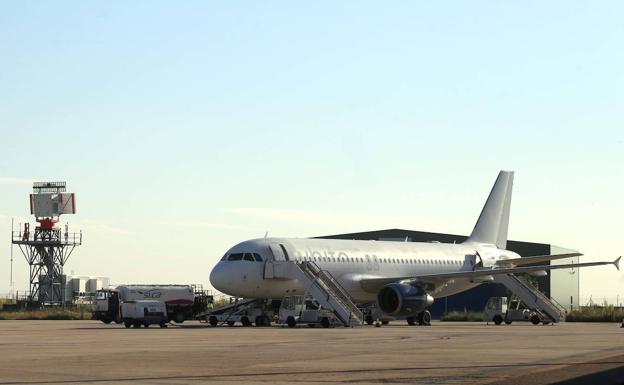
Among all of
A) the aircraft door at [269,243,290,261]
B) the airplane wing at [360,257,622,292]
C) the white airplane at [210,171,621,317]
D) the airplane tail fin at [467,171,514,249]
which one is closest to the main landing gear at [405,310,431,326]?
the white airplane at [210,171,621,317]

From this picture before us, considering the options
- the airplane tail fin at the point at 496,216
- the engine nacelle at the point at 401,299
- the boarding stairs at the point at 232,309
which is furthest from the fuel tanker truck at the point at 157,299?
the airplane tail fin at the point at 496,216

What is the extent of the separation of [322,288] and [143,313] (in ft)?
31.1

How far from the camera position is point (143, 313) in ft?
181

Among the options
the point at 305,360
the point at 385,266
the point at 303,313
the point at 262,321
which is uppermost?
the point at 385,266

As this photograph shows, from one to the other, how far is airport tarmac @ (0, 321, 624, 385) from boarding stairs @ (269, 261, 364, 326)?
15771 millimetres

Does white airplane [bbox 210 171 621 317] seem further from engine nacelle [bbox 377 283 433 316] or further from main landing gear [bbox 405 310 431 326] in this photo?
main landing gear [bbox 405 310 431 326]

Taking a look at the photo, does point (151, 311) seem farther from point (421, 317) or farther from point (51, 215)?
point (51, 215)

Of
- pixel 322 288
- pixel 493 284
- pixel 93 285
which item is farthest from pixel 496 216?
pixel 93 285

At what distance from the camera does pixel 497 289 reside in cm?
9719

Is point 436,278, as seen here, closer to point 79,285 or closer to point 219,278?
point 219,278

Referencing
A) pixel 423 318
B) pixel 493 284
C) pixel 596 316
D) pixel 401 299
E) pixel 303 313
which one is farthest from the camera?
pixel 493 284

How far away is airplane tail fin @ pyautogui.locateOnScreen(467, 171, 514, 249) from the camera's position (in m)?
78.9

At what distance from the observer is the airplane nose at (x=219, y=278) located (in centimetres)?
5922

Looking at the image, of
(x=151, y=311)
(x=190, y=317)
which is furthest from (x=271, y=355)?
(x=190, y=317)
